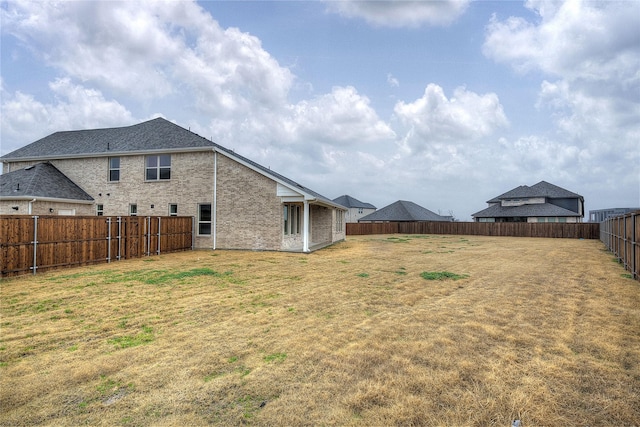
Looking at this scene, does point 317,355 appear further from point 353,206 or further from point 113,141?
point 353,206

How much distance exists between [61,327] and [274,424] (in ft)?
14.7

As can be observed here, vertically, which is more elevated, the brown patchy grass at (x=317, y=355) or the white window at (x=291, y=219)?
the white window at (x=291, y=219)

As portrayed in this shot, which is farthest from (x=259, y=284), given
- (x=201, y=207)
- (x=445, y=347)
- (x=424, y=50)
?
(x=424, y=50)

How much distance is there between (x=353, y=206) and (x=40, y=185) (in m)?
57.7

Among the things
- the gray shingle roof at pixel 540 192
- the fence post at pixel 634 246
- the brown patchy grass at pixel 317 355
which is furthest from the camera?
the gray shingle roof at pixel 540 192

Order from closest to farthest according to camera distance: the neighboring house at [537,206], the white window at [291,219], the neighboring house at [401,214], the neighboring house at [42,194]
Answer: the neighboring house at [42,194] → the white window at [291,219] → the neighboring house at [537,206] → the neighboring house at [401,214]

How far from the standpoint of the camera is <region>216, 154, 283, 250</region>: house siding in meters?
16.8

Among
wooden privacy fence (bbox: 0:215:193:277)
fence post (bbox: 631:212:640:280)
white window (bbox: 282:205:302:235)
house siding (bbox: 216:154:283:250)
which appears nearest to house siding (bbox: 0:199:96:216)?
wooden privacy fence (bbox: 0:215:193:277)

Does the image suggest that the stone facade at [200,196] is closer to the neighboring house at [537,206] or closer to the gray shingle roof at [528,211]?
the gray shingle roof at [528,211]

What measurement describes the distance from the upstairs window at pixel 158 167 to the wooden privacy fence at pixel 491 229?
82.4 ft

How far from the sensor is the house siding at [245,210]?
16750 millimetres

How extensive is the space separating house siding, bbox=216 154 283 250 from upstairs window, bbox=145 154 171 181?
131 inches

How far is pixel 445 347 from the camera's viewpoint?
433 centimetres

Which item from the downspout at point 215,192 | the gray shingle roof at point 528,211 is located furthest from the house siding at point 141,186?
the gray shingle roof at point 528,211
